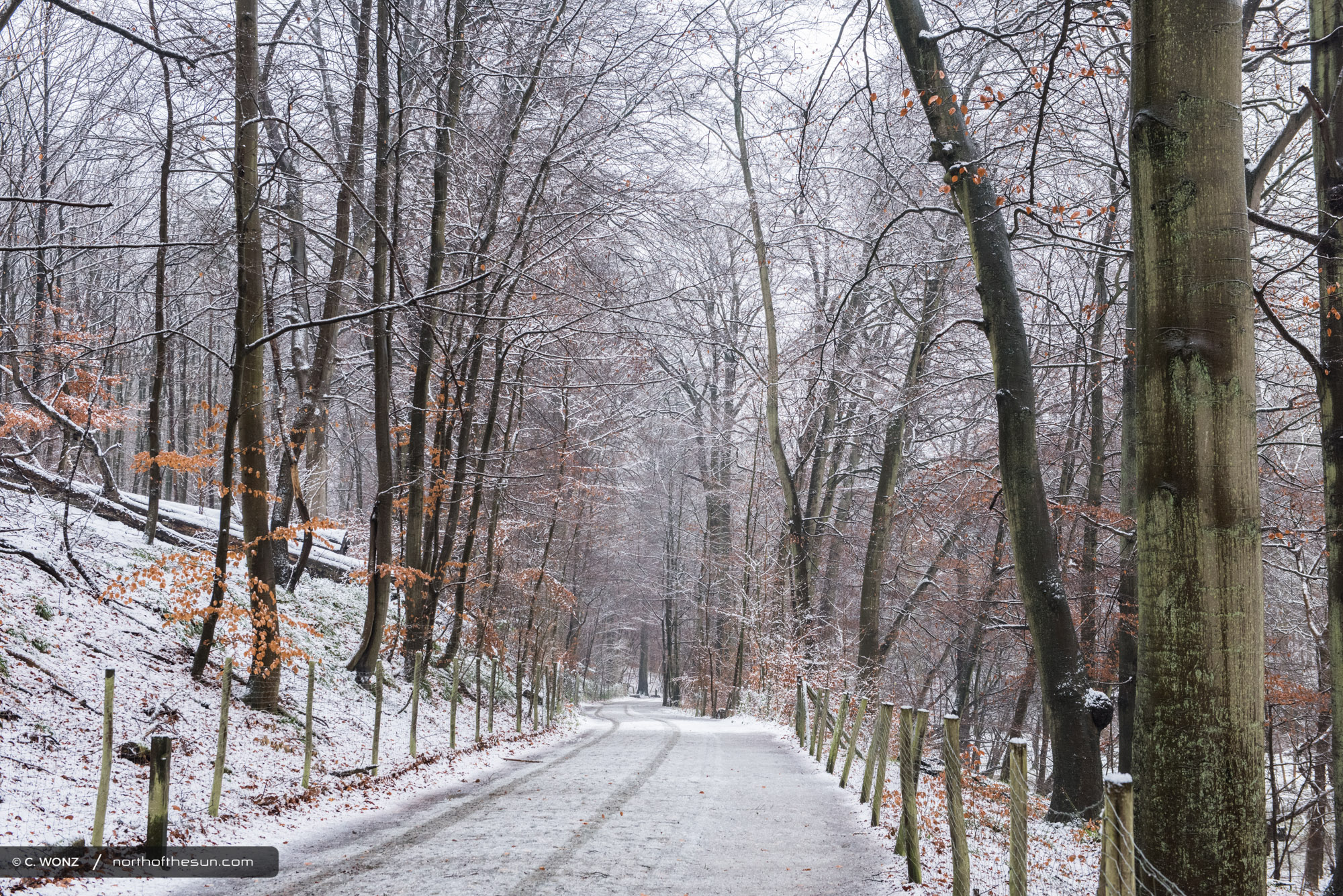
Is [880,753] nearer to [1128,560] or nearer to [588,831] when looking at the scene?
[588,831]

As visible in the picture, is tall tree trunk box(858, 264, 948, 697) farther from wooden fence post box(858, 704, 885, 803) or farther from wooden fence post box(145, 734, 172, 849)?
wooden fence post box(145, 734, 172, 849)

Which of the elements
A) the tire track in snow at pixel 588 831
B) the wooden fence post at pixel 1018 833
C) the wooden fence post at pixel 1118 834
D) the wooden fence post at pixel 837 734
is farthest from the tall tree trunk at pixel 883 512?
the wooden fence post at pixel 1118 834

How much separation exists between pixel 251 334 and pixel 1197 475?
9775 millimetres

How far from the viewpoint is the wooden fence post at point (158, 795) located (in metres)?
5.50

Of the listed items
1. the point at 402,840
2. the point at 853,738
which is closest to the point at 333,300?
the point at 402,840

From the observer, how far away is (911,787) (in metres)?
6.06

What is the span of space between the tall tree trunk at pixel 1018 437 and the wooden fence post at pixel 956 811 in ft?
7.55

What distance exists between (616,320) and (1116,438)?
11.6 meters

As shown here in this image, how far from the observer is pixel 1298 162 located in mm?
9242

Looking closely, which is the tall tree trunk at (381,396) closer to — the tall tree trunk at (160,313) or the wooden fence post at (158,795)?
the tall tree trunk at (160,313)

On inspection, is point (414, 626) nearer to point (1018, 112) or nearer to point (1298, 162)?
point (1018, 112)

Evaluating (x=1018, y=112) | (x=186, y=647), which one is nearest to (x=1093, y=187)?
(x=1018, y=112)

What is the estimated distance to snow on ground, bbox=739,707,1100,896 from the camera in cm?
585

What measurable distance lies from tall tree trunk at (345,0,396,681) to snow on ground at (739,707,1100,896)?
23.4 feet
